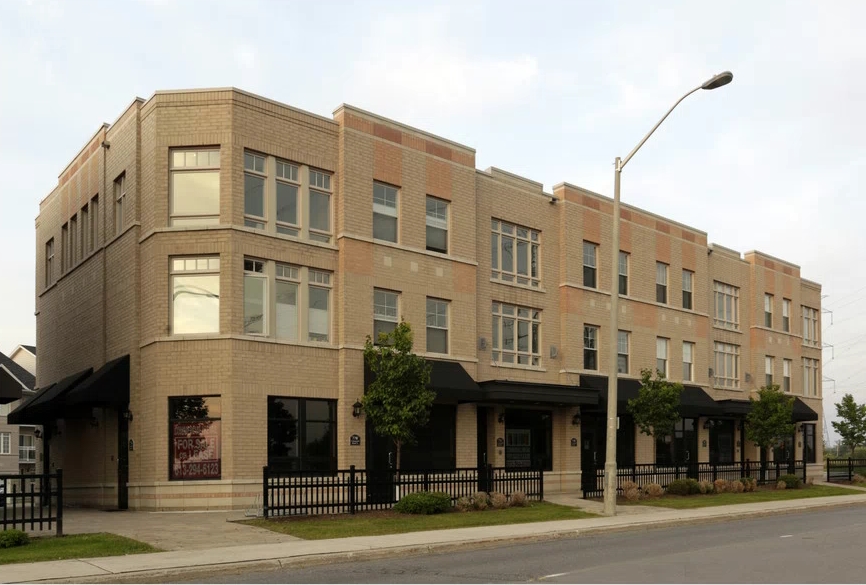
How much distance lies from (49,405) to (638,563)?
19.8 meters

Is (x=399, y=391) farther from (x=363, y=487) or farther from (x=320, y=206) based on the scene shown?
(x=320, y=206)

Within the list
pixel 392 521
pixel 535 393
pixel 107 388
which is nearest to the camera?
pixel 392 521

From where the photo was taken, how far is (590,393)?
3338 cm

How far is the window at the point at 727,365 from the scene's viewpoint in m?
43.9

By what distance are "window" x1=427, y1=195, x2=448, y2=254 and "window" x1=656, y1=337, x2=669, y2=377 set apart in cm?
1358

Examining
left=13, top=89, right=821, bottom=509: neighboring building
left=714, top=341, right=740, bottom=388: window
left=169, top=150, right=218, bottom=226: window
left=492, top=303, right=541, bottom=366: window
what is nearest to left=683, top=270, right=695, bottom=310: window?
left=714, top=341, right=740, bottom=388: window

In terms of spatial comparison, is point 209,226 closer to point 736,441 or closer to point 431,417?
point 431,417

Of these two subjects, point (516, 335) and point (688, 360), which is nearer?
point (516, 335)

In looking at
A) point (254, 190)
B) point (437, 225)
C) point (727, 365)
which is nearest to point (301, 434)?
point (254, 190)

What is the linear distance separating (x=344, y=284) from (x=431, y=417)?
5.33m

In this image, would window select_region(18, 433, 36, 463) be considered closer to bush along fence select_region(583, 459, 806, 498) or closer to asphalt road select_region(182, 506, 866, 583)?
bush along fence select_region(583, 459, 806, 498)

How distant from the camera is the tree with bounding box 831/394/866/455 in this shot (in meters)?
50.5

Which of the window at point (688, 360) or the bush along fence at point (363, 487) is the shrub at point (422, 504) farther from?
the window at point (688, 360)

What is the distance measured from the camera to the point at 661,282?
1593 inches
